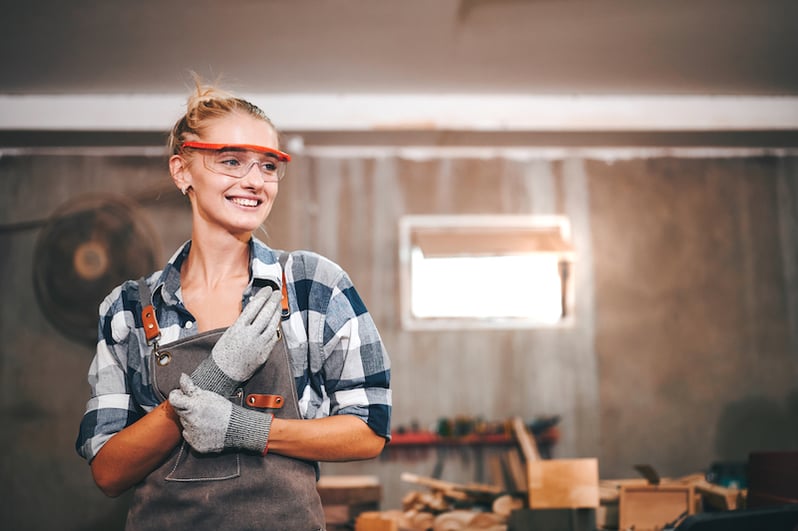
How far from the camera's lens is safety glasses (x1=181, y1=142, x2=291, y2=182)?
62.1 inches

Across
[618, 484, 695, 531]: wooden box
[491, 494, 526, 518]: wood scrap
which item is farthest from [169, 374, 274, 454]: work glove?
[618, 484, 695, 531]: wooden box

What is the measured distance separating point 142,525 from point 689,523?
124 centimetres

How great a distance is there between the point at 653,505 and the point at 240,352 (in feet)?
11.9

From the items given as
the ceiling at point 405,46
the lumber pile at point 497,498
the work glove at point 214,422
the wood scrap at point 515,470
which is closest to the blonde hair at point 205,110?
the work glove at point 214,422

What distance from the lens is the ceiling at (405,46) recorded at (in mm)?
3830

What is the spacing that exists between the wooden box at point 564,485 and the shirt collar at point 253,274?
2.88 m

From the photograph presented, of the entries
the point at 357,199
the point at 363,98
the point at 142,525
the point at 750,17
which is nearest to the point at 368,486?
the point at 357,199

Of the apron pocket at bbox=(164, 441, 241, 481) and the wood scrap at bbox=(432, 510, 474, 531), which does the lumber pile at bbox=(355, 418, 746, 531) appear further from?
the apron pocket at bbox=(164, 441, 241, 481)

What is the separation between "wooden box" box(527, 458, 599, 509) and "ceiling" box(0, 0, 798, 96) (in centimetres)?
259

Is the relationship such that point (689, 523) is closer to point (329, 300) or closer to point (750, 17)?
point (329, 300)

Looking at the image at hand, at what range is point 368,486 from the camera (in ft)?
14.4

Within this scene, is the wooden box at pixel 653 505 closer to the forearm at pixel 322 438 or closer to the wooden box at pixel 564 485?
the wooden box at pixel 564 485

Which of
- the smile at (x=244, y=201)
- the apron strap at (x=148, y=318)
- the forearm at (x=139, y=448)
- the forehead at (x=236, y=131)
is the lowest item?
the forearm at (x=139, y=448)

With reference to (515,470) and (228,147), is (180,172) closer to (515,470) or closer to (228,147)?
(228,147)
